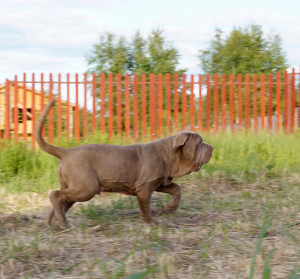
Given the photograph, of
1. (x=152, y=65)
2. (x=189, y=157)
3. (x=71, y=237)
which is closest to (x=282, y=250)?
(x=189, y=157)

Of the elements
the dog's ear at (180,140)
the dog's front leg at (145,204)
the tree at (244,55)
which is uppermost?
the tree at (244,55)

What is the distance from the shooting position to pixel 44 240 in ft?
13.5

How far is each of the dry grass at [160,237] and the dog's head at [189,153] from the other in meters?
0.63

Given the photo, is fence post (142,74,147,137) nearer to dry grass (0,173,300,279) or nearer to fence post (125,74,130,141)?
fence post (125,74,130,141)

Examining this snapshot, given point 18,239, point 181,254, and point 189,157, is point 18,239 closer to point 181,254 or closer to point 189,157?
point 181,254

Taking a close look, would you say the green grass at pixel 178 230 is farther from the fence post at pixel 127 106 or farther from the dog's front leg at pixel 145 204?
the fence post at pixel 127 106

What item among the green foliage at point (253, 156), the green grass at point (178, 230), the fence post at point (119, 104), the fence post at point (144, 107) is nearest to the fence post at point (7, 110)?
the fence post at point (119, 104)

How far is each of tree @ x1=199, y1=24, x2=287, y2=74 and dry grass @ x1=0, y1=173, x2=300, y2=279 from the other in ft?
50.2

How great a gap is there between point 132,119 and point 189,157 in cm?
740

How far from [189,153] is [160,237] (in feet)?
3.70

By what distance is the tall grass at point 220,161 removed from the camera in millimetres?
7219

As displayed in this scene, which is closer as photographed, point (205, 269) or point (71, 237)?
point (205, 269)

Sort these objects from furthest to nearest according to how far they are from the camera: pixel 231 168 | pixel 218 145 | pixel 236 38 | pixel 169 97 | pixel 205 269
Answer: pixel 236 38, pixel 169 97, pixel 218 145, pixel 231 168, pixel 205 269

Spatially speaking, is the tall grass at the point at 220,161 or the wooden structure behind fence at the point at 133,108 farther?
→ the wooden structure behind fence at the point at 133,108
